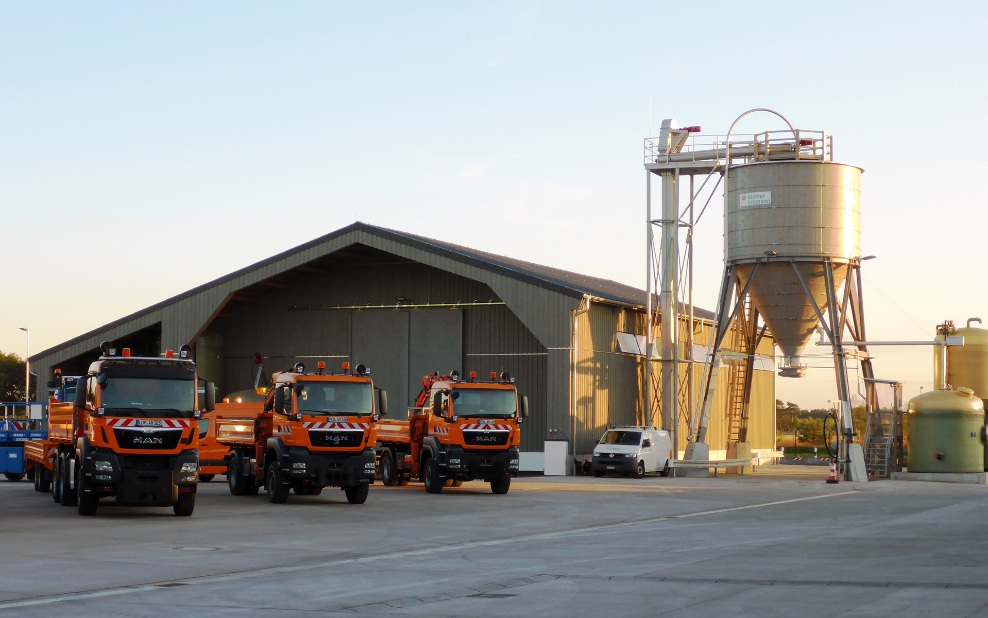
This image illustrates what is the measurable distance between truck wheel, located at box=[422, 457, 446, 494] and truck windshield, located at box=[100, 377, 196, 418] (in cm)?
877

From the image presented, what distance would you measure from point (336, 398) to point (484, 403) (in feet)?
16.2

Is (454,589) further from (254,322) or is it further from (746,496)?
(254,322)

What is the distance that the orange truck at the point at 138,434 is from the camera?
869 inches

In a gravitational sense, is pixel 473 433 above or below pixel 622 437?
above

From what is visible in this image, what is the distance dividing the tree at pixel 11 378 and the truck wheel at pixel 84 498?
3227 inches

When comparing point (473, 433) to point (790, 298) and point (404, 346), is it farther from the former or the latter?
point (404, 346)

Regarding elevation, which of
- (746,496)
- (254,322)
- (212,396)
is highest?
(254,322)

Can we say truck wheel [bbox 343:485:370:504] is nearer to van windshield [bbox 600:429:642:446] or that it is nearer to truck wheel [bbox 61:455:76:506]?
truck wheel [bbox 61:455:76:506]

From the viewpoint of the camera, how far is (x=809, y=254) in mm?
40125

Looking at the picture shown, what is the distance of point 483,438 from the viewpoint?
29875 mm

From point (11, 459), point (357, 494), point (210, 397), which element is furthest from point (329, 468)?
point (11, 459)

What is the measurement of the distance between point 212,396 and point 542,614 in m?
13.4

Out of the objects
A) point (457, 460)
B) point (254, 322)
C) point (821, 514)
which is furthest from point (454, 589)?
point (254, 322)

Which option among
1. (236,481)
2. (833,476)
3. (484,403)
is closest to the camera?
(236,481)
